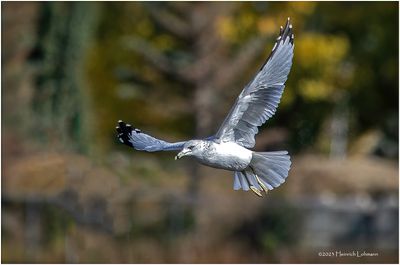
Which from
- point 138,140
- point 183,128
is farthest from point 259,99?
point 183,128

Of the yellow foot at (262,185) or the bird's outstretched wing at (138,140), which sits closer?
the yellow foot at (262,185)

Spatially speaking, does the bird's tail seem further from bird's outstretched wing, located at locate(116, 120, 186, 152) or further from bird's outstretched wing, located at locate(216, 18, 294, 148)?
bird's outstretched wing, located at locate(116, 120, 186, 152)

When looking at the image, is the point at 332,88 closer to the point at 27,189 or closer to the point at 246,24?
the point at 246,24

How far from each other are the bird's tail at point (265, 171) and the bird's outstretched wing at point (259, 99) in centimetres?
15

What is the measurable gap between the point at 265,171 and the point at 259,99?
1.12 feet

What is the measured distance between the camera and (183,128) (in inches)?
765

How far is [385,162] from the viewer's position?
19719mm

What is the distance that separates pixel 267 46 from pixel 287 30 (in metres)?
11.3

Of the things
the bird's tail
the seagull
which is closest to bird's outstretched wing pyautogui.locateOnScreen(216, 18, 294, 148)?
the seagull

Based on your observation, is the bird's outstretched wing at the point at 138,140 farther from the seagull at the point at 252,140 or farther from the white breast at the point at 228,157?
the white breast at the point at 228,157

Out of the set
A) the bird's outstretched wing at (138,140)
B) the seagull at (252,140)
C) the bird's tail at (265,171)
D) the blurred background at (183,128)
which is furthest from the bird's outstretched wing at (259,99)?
the blurred background at (183,128)

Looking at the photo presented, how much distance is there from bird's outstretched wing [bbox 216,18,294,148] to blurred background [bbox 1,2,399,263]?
744 cm

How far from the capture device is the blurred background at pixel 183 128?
14094 millimetres

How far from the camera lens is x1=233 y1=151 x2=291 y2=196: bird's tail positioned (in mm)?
5984
